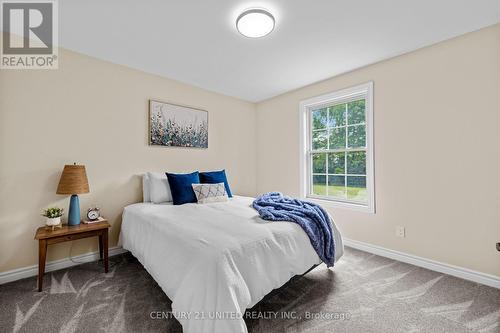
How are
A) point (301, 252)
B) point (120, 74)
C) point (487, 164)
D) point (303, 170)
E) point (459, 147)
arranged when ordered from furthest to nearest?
point (303, 170) < point (120, 74) < point (459, 147) < point (487, 164) < point (301, 252)

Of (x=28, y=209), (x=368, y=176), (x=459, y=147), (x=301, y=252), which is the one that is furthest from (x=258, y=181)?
(x=28, y=209)

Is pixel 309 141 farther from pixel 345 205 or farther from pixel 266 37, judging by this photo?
pixel 266 37

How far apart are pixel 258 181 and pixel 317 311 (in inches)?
113

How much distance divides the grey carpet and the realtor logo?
2194 mm

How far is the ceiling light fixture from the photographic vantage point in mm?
1900

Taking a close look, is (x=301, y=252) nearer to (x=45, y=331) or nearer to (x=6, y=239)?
(x=45, y=331)

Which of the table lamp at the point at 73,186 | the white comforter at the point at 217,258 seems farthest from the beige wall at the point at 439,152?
the table lamp at the point at 73,186

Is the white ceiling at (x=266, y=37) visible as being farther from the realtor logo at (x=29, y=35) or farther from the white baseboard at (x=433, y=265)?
the white baseboard at (x=433, y=265)

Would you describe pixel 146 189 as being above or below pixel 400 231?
above

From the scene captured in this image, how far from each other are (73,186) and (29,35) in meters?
1.61

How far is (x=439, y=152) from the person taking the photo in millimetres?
2359

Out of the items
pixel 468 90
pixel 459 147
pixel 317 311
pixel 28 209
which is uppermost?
pixel 468 90

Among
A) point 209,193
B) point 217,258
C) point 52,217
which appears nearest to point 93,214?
point 52,217

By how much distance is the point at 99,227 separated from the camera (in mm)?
2293
